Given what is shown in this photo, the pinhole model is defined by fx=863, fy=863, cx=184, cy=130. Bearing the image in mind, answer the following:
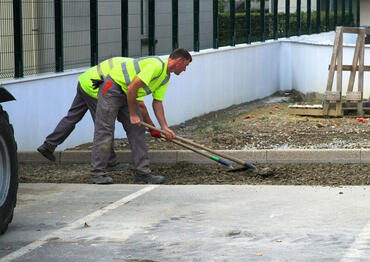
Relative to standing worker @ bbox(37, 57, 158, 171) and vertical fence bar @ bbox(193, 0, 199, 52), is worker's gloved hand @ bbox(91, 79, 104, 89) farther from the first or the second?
vertical fence bar @ bbox(193, 0, 199, 52)

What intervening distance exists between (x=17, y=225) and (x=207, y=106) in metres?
9.91

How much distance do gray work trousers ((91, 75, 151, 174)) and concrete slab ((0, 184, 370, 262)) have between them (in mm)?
382

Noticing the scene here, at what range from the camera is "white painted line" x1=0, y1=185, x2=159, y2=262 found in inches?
259

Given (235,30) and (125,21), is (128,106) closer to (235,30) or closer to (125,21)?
(125,21)

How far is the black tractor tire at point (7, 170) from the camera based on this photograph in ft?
24.0

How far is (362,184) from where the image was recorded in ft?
30.6

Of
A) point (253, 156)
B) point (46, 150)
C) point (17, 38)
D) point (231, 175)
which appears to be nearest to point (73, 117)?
point (46, 150)

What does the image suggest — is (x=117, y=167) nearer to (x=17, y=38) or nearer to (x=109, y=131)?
(x=109, y=131)

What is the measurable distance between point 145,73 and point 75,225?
96.0 inches

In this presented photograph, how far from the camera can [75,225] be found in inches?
296

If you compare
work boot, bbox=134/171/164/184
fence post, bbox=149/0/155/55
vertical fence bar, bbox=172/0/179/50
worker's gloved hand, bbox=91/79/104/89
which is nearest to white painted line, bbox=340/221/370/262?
work boot, bbox=134/171/164/184

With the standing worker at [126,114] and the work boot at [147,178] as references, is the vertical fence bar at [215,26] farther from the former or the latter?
the work boot at [147,178]

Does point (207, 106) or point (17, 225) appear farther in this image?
point (207, 106)

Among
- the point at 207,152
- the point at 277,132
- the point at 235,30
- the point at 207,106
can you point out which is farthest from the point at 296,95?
the point at 207,152
